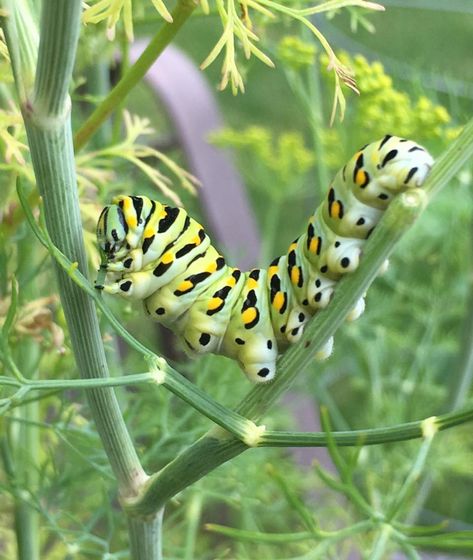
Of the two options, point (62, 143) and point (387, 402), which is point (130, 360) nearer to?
point (387, 402)

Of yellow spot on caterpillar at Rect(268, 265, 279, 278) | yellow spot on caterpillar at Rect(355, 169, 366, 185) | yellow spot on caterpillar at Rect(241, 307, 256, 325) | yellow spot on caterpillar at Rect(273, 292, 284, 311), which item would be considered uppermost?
yellow spot on caterpillar at Rect(355, 169, 366, 185)

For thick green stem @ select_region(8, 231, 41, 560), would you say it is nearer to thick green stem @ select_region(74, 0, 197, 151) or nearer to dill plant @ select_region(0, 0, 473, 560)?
dill plant @ select_region(0, 0, 473, 560)

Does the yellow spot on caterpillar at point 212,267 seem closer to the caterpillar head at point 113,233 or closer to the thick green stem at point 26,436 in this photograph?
the caterpillar head at point 113,233

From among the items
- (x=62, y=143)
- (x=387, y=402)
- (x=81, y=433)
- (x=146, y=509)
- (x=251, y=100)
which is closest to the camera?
(x=62, y=143)

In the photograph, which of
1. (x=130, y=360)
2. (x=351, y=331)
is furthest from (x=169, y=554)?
(x=351, y=331)

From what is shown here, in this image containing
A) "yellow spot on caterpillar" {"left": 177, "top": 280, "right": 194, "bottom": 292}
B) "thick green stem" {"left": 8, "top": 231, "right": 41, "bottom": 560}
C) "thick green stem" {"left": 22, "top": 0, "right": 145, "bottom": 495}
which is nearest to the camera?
"thick green stem" {"left": 22, "top": 0, "right": 145, "bottom": 495}

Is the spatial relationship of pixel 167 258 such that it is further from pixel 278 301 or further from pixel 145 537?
pixel 145 537

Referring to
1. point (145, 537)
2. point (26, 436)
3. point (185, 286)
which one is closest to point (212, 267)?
point (185, 286)

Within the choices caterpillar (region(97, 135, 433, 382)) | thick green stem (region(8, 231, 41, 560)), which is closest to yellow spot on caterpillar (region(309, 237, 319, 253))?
caterpillar (region(97, 135, 433, 382))
